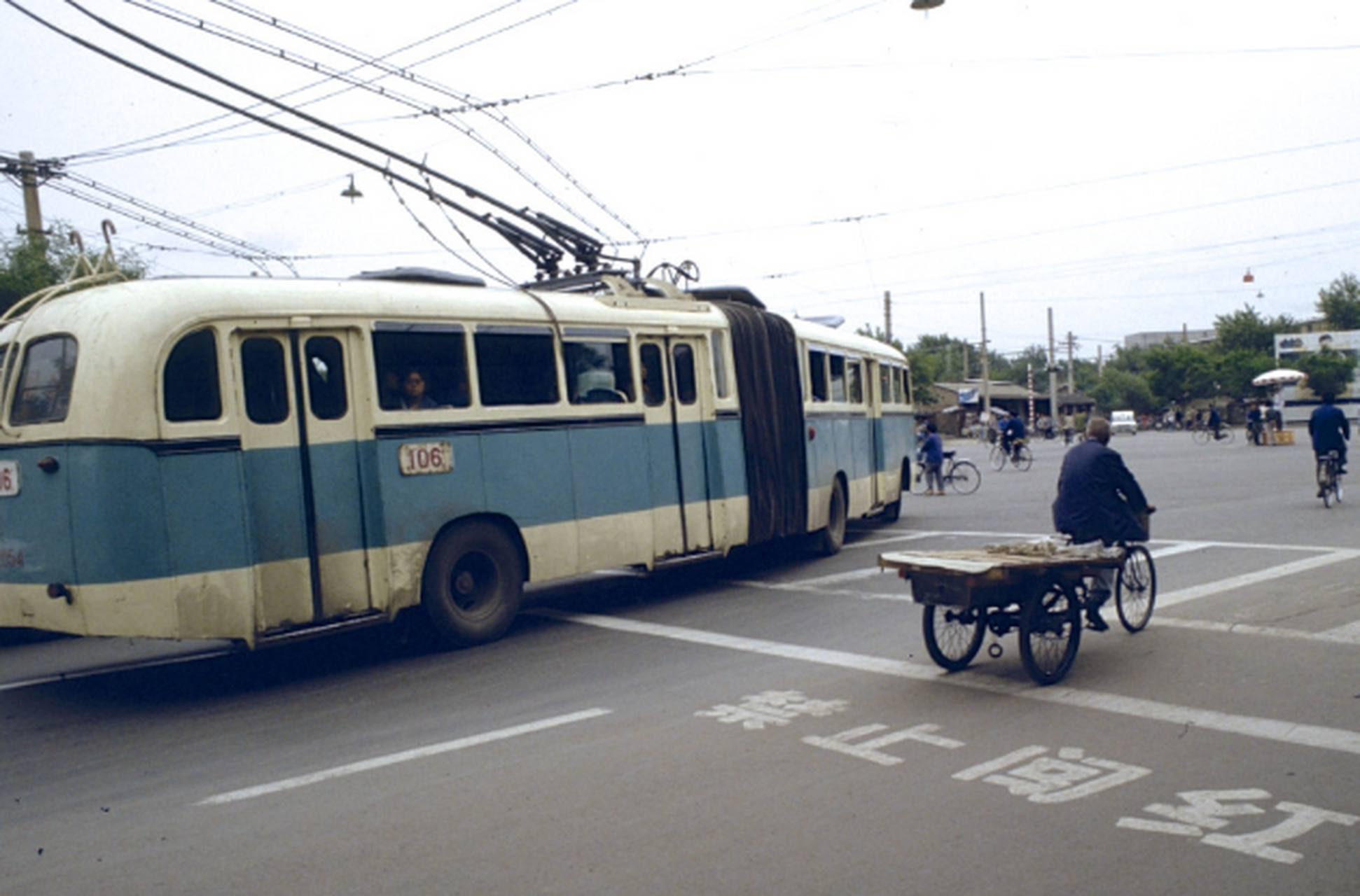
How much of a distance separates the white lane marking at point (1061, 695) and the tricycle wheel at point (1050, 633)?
0.44 feet

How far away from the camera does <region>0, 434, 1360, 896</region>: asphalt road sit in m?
4.41

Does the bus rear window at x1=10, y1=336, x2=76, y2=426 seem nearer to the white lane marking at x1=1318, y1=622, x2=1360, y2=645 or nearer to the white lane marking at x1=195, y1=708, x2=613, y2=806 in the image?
the white lane marking at x1=195, y1=708, x2=613, y2=806

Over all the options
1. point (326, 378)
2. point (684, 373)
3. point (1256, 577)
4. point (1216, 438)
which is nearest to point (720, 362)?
point (684, 373)

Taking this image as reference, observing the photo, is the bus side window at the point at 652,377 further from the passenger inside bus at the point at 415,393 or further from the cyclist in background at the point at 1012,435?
the cyclist in background at the point at 1012,435

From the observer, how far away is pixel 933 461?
24.2 metres

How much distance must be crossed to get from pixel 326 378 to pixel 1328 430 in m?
15.6

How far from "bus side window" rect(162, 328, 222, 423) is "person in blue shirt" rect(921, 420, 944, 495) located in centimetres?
1851

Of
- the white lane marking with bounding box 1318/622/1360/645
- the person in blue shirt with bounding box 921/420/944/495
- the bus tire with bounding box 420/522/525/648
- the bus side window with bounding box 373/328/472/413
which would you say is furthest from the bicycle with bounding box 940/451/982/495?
the bus side window with bounding box 373/328/472/413

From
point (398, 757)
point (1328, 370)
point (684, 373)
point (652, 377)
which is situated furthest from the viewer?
point (1328, 370)

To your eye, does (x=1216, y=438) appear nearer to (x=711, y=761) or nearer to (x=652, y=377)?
(x=652, y=377)

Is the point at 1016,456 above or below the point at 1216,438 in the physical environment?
above

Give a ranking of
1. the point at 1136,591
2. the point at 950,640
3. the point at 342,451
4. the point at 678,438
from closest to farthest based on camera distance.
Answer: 1. the point at 950,640
2. the point at 342,451
3. the point at 1136,591
4. the point at 678,438

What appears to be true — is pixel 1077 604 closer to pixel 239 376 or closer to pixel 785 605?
pixel 785 605

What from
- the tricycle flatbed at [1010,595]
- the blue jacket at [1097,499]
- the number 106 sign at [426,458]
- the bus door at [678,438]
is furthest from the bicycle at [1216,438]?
the number 106 sign at [426,458]
